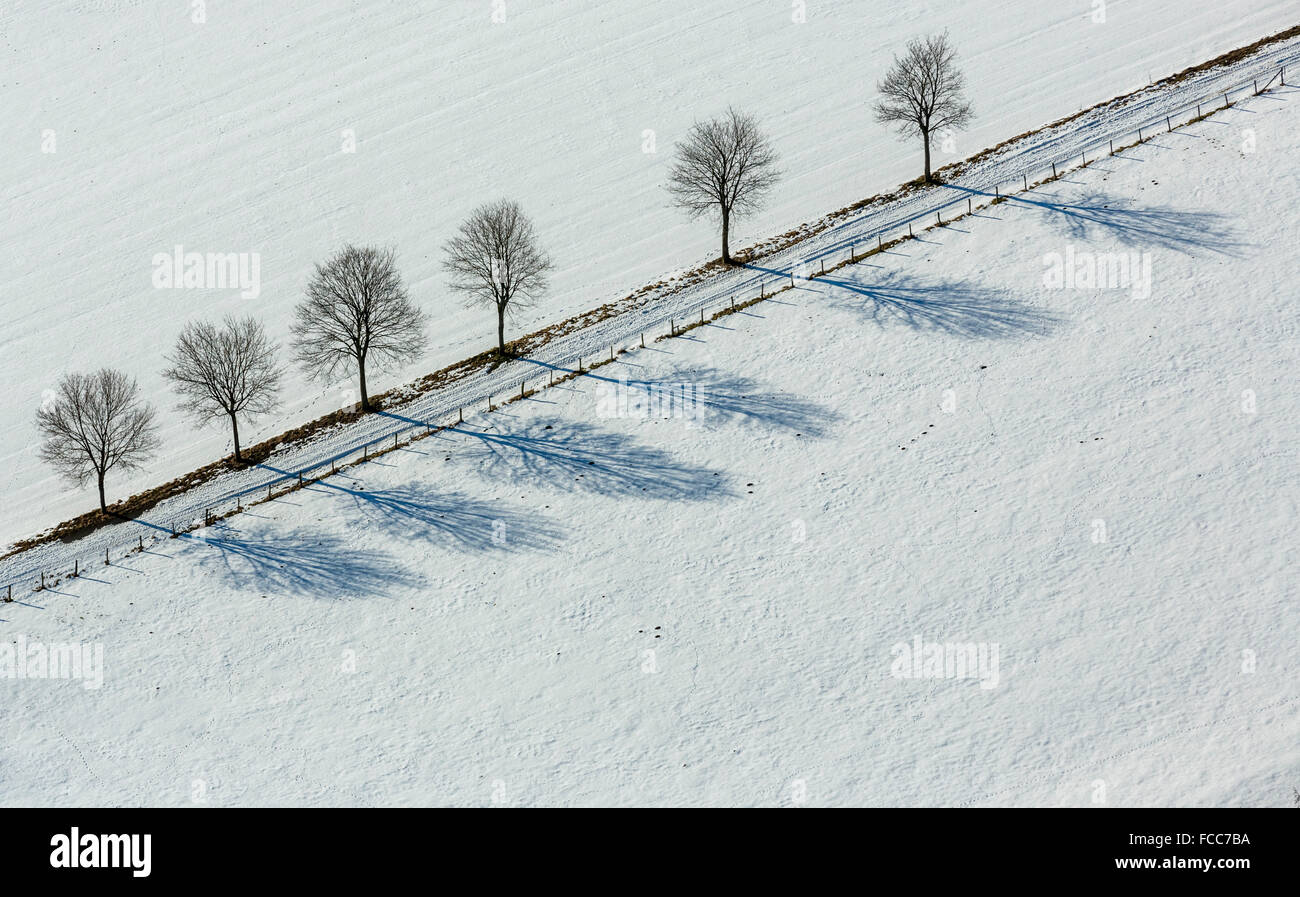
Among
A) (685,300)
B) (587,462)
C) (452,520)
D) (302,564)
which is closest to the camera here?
(302,564)

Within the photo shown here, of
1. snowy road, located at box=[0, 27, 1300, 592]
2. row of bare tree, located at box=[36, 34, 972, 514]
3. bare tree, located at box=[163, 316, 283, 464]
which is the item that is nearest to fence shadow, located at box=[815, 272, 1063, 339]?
snowy road, located at box=[0, 27, 1300, 592]

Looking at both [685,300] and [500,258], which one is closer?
[500,258]

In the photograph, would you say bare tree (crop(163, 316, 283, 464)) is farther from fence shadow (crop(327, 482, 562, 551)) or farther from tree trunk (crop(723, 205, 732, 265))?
tree trunk (crop(723, 205, 732, 265))

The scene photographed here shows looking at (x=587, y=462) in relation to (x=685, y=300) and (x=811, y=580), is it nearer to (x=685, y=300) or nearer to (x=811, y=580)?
(x=811, y=580)

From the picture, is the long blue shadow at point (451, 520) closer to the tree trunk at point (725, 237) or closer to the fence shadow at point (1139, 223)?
the tree trunk at point (725, 237)

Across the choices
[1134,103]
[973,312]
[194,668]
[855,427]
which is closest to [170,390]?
[194,668]

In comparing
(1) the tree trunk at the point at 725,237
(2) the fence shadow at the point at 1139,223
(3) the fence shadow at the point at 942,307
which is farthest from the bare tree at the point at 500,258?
(2) the fence shadow at the point at 1139,223

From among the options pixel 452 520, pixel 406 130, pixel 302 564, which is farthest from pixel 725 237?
pixel 406 130
